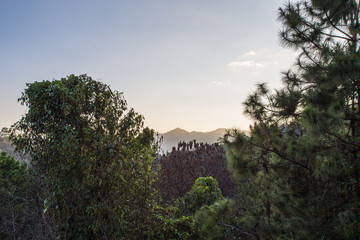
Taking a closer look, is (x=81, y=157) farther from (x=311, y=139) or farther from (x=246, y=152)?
(x=311, y=139)

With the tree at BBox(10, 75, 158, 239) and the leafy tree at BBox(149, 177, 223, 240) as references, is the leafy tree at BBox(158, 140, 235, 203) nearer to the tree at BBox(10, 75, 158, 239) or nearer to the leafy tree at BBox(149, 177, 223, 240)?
the leafy tree at BBox(149, 177, 223, 240)

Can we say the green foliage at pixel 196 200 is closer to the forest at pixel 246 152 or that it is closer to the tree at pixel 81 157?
the forest at pixel 246 152

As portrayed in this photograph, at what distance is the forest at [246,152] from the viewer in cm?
355

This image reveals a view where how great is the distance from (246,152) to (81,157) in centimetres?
264

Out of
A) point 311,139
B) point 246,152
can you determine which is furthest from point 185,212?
point 311,139

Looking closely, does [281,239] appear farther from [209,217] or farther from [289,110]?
[289,110]

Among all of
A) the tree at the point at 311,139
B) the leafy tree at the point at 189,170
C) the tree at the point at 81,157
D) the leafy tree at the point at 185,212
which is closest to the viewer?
the tree at the point at 311,139

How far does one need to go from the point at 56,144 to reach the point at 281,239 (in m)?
3.84

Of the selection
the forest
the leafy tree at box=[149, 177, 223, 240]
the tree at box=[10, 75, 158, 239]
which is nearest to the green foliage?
the leafy tree at box=[149, 177, 223, 240]

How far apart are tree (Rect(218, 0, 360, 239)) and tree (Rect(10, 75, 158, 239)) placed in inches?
78.1

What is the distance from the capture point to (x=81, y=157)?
Answer: 4.19 meters

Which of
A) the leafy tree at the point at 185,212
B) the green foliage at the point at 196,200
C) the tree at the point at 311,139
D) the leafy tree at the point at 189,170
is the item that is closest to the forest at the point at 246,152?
the tree at the point at 311,139

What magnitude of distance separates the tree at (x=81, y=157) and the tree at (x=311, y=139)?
6.51ft

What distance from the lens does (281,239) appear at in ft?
12.7
